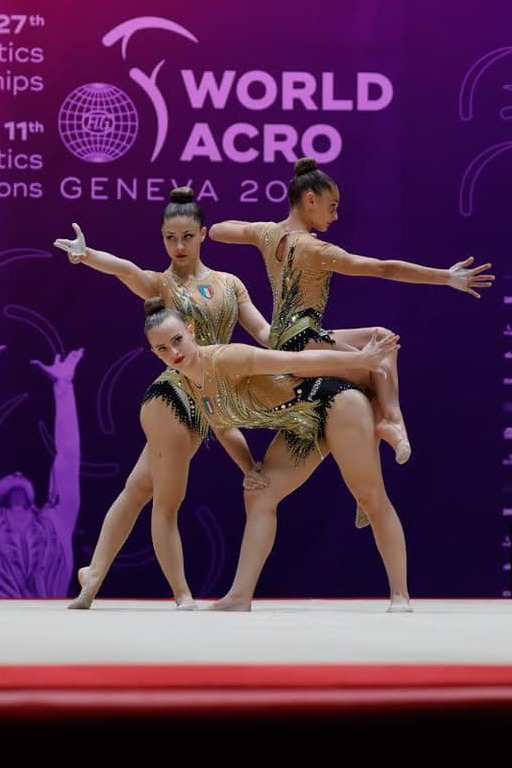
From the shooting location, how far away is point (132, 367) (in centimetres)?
573

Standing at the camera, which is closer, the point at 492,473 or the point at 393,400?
the point at 393,400

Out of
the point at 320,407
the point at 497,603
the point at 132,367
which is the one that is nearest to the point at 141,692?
the point at 320,407

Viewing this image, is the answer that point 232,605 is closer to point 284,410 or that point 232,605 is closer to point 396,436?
point 284,410

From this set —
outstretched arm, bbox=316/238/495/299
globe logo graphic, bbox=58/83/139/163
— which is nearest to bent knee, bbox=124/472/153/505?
outstretched arm, bbox=316/238/495/299

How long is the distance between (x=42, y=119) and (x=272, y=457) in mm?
2154

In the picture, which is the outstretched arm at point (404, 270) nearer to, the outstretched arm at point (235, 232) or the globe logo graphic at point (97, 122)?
the outstretched arm at point (235, 232)

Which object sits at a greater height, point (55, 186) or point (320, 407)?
point (55, 186)

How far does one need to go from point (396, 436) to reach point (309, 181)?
33.8 inches

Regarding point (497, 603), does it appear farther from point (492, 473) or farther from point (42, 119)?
point (42, 119)

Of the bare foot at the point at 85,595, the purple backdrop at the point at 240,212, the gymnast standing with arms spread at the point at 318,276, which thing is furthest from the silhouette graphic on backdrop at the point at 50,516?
the gymnast standing with arms spread at the point at 318,276

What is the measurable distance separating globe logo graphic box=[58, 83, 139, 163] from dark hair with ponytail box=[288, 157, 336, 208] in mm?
1564

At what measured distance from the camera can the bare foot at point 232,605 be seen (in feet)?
13.8

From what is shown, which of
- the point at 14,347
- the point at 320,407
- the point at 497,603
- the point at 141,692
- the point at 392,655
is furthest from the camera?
the point at 14,347

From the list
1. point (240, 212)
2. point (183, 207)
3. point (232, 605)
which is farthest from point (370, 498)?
point (240, 212)
